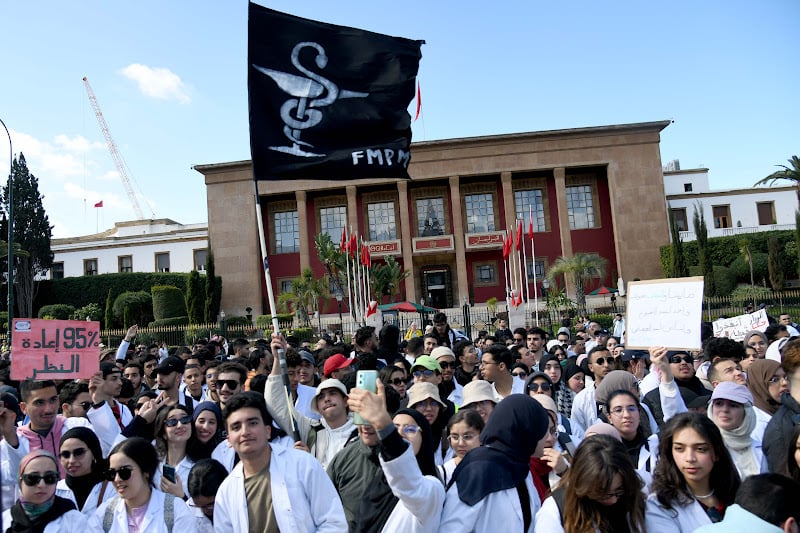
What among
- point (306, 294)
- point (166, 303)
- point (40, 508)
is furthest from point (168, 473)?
point (166, 303)

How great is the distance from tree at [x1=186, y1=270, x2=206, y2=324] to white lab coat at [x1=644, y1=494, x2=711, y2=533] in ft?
119

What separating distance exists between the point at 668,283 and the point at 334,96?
141 inches

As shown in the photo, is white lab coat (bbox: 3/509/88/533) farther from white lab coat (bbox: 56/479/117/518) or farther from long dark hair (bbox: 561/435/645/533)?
long dark hair (bbox: 561/435/645/533)

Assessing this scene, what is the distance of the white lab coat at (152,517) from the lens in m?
3.57

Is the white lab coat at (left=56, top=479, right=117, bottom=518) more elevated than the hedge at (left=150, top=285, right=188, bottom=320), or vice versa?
the hedge at (left=150, top=285, right=188, bottom=320)

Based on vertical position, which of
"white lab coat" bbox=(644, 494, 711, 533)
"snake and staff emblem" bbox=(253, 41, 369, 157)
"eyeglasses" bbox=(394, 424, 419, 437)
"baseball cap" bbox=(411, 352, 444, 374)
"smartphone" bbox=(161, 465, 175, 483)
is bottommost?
"white lab coat" bbox=(644, 494, 711, 533)

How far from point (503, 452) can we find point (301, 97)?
3913 millimetres

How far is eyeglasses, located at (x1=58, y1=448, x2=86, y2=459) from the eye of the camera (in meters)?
4.25

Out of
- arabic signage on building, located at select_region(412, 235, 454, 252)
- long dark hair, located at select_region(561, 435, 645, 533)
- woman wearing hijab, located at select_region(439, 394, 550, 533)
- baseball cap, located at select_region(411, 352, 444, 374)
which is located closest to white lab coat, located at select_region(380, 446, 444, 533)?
woman wearing hijab, located at select_region(439, 394, 550, 533)

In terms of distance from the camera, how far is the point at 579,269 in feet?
118

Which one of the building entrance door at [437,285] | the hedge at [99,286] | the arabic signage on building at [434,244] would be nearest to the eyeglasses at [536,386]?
the arabic signage on building at [434,244]

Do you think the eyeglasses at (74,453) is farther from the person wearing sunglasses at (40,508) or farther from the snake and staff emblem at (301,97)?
the snake and staff emblem at (301,97)

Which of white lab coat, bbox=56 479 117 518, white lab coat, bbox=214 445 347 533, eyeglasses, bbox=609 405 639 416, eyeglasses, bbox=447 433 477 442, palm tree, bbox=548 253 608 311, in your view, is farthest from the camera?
palm tree, bbox=548 253 608 311

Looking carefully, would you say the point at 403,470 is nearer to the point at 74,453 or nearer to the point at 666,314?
the point at 74,453
